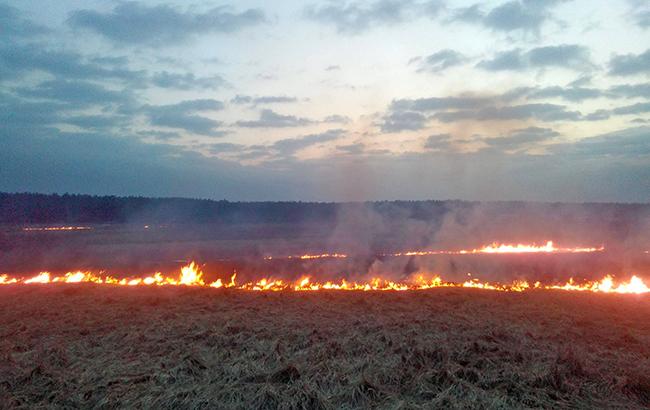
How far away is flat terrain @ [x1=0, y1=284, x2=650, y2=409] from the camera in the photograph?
21.4 feet

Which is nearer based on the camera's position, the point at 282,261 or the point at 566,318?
the point at 566,318

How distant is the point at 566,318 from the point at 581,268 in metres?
18.6

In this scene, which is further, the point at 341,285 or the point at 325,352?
the point at 341,285

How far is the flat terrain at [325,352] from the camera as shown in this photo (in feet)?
21.4

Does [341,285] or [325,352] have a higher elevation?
[325,352]

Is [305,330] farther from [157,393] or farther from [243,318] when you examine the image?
[157,393]

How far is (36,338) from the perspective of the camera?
9602mm

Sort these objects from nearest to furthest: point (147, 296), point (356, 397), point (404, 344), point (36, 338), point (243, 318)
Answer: point (356, 397) → point (404, 344) → point (36, 338) → point (243, 318) → point (147, 296)

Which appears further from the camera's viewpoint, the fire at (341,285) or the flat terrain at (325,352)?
the fire at (341,285)

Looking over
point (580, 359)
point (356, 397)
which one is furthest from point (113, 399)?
point (580, 359)

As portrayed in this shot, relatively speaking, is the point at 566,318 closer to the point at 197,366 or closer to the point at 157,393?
the point at 197,366

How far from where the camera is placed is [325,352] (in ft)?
26.9

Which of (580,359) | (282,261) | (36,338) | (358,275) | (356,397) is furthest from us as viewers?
(282,261)

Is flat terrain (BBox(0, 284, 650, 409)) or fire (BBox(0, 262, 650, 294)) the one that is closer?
flat terrain (BBox(0, 284, 650, 409))
